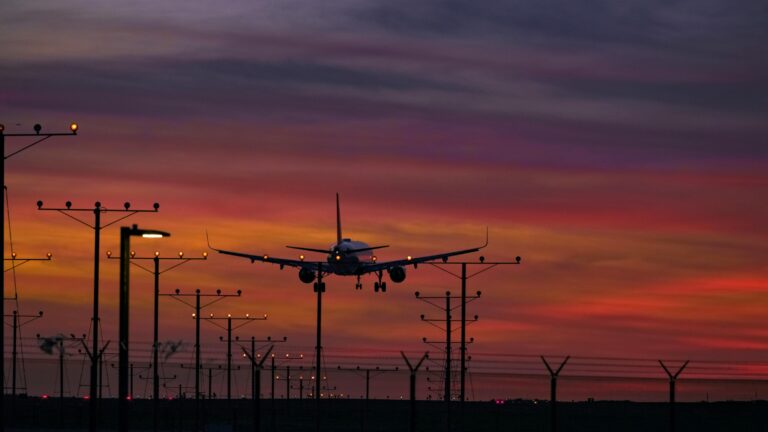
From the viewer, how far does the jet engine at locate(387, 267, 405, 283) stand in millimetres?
147375

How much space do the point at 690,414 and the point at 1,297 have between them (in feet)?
386

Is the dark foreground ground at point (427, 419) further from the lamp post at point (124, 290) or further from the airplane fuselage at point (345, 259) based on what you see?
the lamp post at point (124, 290)

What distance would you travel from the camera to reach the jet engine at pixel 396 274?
147375 mm

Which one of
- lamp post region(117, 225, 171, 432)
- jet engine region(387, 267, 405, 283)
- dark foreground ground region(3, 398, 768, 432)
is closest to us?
lamp post region(117, 225, 171, 432)

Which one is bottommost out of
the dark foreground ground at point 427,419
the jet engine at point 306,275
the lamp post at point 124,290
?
the dark foreground ground at point 427,419

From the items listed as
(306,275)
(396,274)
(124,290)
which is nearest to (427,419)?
(396,274)

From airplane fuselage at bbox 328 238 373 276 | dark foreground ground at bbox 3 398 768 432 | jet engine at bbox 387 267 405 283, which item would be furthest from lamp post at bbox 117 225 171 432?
jet engine at bbox 387 267 405 283

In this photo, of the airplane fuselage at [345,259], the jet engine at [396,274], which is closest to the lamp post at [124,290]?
the airplane fuselage at [345,259]

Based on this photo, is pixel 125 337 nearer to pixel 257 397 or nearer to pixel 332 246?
pixel 257 397

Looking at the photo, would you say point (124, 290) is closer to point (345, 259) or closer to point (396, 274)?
point (345, 259)

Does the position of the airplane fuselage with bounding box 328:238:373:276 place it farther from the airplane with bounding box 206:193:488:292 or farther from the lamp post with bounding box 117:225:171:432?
the lamp post with bounding box 117:225:171:432

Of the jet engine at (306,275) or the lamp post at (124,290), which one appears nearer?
the lamp post at (124,290)

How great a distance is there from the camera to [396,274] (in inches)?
5822

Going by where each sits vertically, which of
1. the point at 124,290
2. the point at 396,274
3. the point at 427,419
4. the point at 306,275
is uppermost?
the point at 396,274
